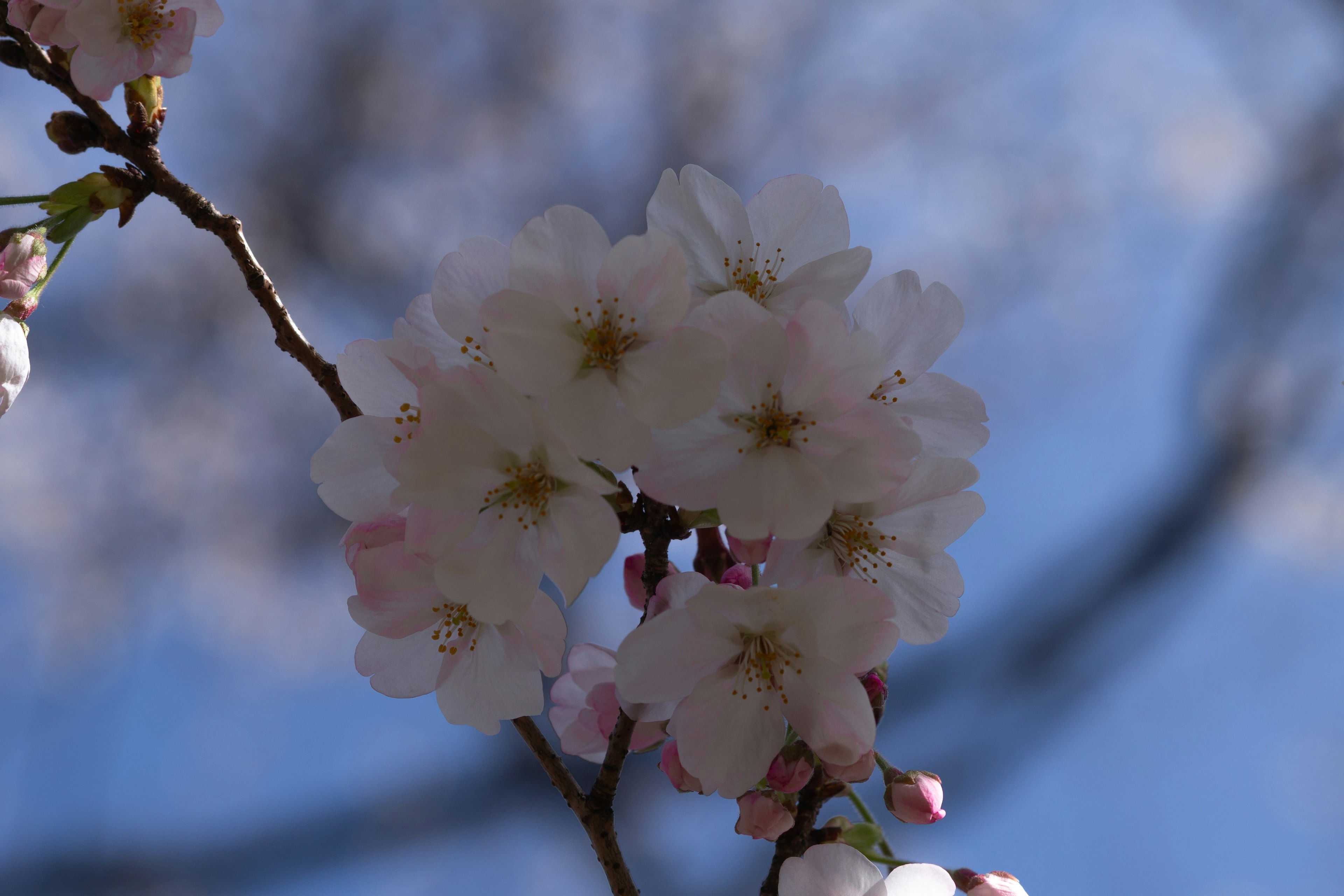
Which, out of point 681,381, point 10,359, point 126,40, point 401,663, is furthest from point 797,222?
point 10,359

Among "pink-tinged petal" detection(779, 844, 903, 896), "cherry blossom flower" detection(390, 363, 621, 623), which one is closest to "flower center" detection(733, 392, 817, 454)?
"cherry blossom flower" detection(390, 363, 621, 623)

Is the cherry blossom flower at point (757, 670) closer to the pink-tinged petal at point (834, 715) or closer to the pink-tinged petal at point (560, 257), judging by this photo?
the pink-tinged petal at point (834, 715)

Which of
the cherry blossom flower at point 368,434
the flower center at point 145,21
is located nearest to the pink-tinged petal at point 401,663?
the cherry blossom flower at point 368,434

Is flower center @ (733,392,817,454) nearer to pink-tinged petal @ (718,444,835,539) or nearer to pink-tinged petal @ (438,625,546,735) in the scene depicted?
pink-tinged petal @ (718,444,835,539)

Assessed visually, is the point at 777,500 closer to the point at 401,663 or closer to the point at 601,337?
the point at 601,337

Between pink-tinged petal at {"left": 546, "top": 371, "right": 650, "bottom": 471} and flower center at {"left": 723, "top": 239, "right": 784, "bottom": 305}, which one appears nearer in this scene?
pink-tinged petal at {"left": 546, "top": 371, "right": 650, "bottom": 471}

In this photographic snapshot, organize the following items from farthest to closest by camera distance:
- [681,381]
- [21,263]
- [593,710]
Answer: [21,263] < [593,710] < [681,381]
